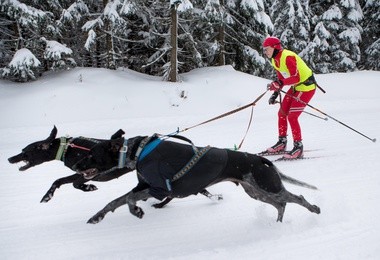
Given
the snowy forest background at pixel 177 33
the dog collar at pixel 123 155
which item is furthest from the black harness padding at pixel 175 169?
the snowy forest background at pixel 177 33

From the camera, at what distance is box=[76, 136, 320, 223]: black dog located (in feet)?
12.3

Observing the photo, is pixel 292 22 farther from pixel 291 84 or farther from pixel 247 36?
pixel 291 84

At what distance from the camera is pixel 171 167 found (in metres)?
3.75

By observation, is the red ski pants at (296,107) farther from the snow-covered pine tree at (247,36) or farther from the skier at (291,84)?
the snow-covered pine tree at (247,36)

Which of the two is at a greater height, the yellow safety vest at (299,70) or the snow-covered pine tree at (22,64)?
the yellow safety vest at (299,70)

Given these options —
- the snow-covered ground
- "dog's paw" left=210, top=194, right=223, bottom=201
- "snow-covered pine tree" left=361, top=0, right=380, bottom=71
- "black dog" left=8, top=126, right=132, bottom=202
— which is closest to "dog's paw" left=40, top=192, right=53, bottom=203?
the snow-covered ground

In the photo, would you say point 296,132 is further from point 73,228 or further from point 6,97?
point 6,97

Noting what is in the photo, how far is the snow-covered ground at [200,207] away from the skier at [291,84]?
521mm

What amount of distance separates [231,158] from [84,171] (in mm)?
1567

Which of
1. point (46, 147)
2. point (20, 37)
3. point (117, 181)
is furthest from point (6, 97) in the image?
point (46, 147)

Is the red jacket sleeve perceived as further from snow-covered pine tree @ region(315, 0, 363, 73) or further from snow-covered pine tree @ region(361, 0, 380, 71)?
snow-covered pine tree @ region(361, 0, 380, 71)

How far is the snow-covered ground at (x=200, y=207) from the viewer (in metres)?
3.67

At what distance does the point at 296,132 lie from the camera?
677 cm

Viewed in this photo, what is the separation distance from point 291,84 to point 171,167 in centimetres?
370
